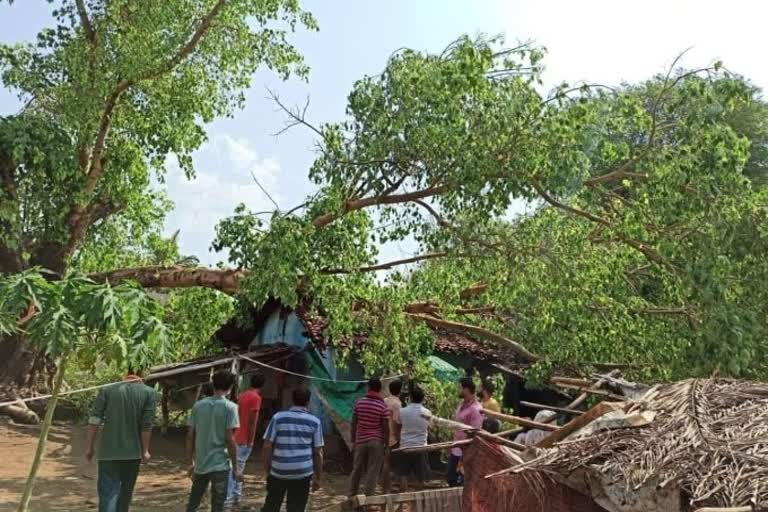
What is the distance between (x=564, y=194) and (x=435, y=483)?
189 inches

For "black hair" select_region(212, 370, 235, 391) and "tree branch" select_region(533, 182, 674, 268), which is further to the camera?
"tree branch" select_region(533, 182, 674, 268)

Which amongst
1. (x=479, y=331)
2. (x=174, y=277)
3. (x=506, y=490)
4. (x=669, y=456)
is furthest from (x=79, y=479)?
(x=669, y=456)

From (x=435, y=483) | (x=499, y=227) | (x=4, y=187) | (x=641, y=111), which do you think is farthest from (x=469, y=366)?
(x=4, y=187)

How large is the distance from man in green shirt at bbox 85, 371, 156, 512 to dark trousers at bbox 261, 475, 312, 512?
1099 mm

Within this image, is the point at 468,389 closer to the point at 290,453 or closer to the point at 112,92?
the point at 290,453

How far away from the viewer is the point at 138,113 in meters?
12.0

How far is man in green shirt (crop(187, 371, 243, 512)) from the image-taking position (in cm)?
636

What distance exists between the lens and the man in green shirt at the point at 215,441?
6355 mm

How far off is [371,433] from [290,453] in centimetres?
221

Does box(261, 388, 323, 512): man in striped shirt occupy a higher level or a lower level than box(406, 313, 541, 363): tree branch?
lower

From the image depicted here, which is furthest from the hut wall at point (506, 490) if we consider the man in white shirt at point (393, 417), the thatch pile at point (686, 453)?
the man in white shirt at point (393, 417)

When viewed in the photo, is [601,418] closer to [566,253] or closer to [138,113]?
[566,253]

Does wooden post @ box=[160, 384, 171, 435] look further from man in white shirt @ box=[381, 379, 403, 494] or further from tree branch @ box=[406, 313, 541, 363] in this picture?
man in white shirt @ box=[381, 379, 403, 494]


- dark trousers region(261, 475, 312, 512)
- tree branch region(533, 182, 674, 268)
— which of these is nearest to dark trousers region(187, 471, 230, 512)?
dark trousers region(261, 475, 312, 512)
